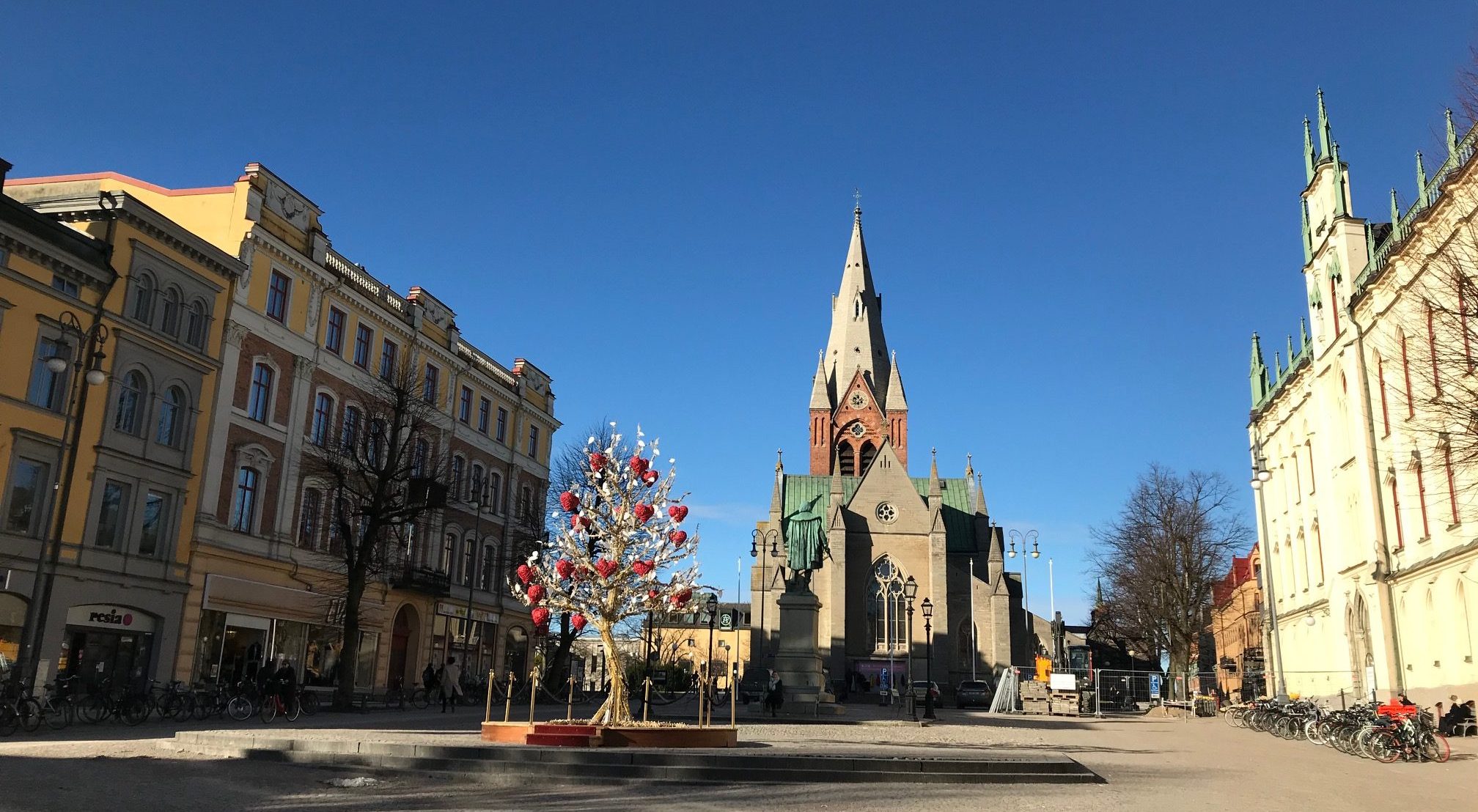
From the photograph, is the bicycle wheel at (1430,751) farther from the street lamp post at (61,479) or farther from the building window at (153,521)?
the building window at (153,521)

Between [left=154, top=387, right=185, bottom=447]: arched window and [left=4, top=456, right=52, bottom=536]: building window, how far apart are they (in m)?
3.51

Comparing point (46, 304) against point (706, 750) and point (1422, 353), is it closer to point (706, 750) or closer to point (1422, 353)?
point (706, 750)

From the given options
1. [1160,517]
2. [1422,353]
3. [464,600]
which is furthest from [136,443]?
[1160,517]

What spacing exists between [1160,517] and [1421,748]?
3821 centimetres

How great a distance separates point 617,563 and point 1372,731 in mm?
14414

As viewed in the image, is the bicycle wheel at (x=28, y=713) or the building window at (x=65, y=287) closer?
the bicycle wheel at (x=28, y=713)

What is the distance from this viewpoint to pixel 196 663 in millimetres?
30047

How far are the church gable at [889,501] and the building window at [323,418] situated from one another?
136 feet

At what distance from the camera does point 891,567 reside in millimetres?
70000

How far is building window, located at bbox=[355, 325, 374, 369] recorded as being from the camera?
38.5 meters

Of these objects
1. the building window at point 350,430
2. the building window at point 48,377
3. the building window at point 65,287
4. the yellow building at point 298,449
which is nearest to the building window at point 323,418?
the yellow building at point 298,449

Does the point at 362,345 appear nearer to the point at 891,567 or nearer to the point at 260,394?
the point at 260,394

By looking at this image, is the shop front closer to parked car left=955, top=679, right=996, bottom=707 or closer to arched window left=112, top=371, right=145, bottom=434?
arched window left=112, top=371, right=145, bottom=434

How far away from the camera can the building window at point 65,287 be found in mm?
26750
